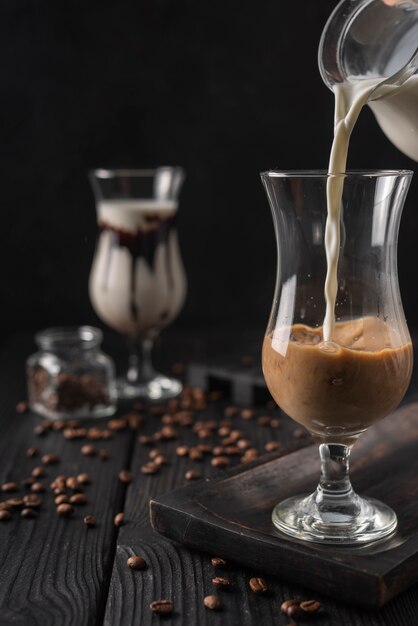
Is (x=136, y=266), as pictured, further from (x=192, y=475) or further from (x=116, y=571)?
(x=116, y=571)

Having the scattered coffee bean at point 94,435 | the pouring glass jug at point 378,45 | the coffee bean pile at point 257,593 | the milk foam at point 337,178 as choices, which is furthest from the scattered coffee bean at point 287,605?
the scattered coffee bean at point 94,435

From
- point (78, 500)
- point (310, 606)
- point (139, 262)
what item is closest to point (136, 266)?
point (139, 262)

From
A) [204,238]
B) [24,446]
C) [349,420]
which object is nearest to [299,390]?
[349,420]

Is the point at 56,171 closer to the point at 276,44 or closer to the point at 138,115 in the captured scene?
the point at 138,115

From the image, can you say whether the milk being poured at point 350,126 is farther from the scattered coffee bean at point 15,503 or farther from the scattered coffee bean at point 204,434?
the scattered coffee bean at point 204,434

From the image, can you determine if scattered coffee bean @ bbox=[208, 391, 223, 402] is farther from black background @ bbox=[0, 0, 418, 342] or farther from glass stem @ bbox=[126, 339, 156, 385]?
black background @ bbox=[0, 0, 418, 342]
